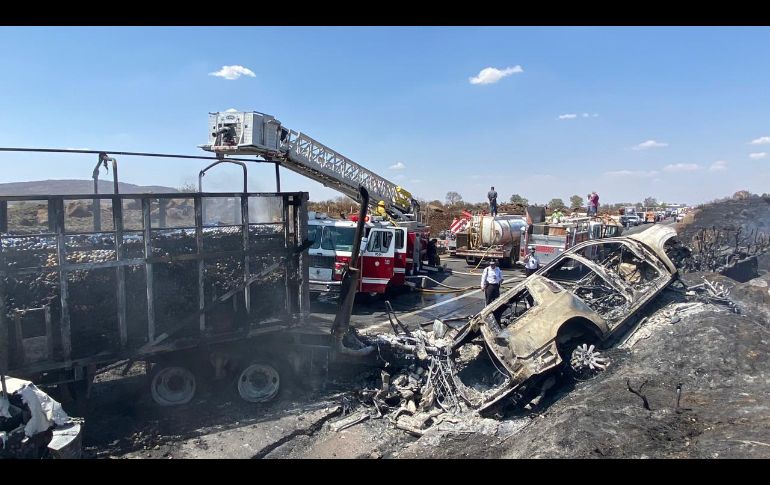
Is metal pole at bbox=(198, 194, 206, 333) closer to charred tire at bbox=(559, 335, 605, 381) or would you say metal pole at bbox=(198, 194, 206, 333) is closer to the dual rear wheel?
the dual rear wheel

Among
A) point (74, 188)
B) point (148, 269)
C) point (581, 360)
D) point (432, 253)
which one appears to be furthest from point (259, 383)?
point (432, 253)

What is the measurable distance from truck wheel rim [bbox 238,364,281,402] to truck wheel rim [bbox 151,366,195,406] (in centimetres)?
64

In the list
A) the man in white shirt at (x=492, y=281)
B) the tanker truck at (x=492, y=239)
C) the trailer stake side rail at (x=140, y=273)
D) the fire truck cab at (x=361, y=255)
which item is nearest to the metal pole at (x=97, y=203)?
the trailer stake side rail at (x=140, y=273)

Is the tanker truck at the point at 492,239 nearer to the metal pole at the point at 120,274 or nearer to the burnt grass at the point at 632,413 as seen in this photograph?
the burnt grass at the point at 632,413

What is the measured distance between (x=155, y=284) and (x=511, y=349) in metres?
4.51

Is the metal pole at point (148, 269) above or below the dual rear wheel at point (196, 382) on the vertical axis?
above

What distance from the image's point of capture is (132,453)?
17.5ft

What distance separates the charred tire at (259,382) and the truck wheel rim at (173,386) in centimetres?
62

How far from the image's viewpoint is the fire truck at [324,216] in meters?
10.8

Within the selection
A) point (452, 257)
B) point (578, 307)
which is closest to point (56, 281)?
point (578, 307)

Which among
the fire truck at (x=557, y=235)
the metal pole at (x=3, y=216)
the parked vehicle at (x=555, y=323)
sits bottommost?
the parked vehicle at (x=555, y=323)

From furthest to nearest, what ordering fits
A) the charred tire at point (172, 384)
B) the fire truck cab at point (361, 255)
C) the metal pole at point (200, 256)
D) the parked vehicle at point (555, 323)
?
the fire truck cab at point (361, 255), the metal pole at point (200, 256), the charred tire at point (172, 384), the parked vehicle at point (555, 323)

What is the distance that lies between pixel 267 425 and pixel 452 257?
18299mm
